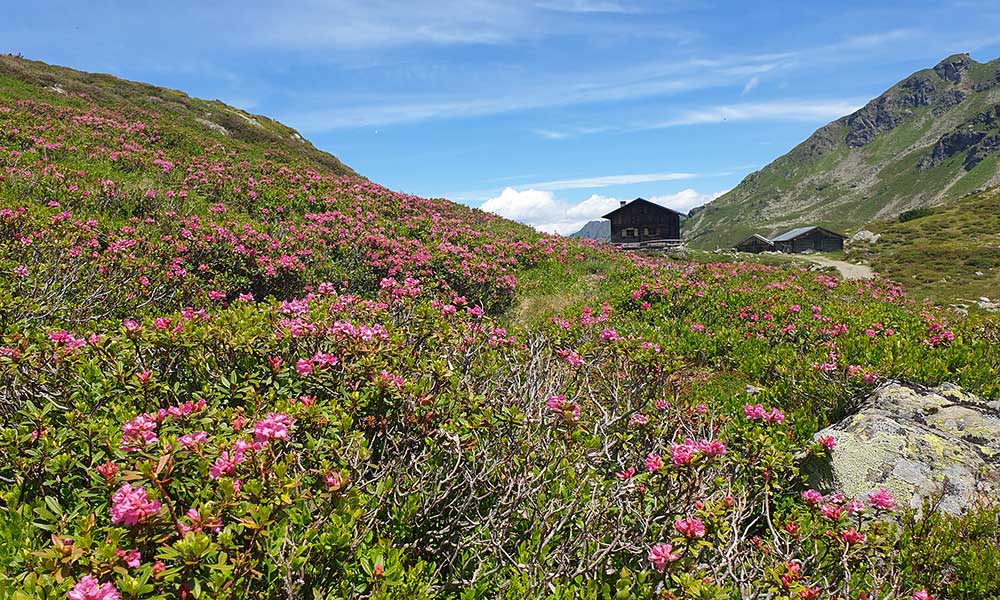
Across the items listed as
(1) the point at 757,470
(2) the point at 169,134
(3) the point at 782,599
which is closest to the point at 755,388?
(1) the point at 757,470

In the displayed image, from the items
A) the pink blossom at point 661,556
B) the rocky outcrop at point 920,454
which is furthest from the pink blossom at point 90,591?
the rocky outcrop at point 920,454

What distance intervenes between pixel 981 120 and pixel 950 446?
865 feet

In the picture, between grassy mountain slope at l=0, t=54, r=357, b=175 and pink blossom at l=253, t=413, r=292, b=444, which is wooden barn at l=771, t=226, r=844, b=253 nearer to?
grassy mountain slope at l=0, t=54, r=357, b=175

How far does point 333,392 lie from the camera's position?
4172mm

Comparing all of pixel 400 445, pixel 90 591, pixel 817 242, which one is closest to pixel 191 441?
pixel 90 591

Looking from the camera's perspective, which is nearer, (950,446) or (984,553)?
(984,553)

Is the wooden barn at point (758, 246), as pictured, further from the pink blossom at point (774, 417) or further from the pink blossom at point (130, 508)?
the pink blossom at point (130, 508)

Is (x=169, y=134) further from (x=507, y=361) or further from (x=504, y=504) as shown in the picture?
(x=504, y=504)

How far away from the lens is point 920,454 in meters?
4.99

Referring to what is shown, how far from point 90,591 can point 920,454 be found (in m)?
6.55

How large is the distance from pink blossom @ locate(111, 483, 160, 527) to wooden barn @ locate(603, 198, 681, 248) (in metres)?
56.6

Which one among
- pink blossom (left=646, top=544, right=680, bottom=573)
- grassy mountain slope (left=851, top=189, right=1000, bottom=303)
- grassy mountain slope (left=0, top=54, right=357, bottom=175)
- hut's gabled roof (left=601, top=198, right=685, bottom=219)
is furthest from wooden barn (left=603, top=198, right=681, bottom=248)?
pink blossom (left=646, top=544, right=680, bottom=573)

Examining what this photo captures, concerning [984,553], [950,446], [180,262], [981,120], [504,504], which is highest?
[981,120]

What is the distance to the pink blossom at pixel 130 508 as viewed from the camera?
2.21m
